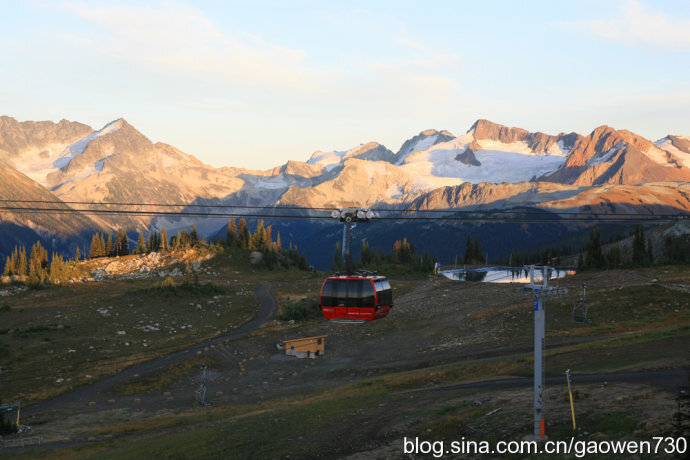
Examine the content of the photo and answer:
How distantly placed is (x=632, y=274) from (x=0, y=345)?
99.6 m

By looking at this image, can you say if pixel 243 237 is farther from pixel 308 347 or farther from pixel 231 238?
pixel 308 347

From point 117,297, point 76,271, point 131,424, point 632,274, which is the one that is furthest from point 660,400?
point 76,271

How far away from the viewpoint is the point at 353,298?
53188 mm

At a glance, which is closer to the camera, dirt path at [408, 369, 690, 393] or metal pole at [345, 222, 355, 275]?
dirt path at [408, 369, 690, 393]

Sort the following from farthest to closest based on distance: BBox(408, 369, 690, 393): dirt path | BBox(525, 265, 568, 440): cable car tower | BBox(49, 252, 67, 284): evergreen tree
Result: BBox(49, 252, 67, 284): evergreen tree < BBox(408, 369, 690, 393): dirt path < BBox(525, 265, 568, 440): cable car tower

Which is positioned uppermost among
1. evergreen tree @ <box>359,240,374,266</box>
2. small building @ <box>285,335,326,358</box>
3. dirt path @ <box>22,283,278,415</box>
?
evergreen tree @ <box>359,240,374,266</box>

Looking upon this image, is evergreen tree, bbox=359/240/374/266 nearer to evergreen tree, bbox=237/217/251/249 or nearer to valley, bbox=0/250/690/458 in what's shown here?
evergreen tree, bbox=237/217/251/249

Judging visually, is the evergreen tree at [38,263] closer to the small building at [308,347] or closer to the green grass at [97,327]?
the green grass at [97,327]

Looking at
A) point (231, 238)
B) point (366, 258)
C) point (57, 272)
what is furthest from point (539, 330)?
point (366, 258)

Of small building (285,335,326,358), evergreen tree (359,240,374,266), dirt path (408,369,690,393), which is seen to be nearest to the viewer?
dirt path (408,369,690,393)

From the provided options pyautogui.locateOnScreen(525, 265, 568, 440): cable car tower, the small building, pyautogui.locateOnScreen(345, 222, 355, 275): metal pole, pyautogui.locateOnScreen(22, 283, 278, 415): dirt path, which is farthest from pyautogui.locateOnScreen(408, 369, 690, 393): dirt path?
pyautogui.locateOnScreen(22, 283, 278, 415): dirt path

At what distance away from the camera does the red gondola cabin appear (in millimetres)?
52875

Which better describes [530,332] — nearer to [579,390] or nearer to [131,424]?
[579,390]

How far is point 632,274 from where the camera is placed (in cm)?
11369
